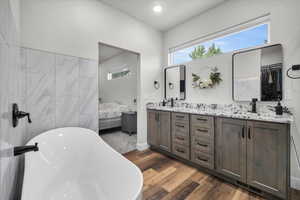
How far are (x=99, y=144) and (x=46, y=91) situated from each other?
3.49 feet

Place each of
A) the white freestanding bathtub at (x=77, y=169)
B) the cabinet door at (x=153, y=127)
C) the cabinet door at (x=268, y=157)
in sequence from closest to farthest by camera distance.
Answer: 1. the white freestanding bathtub at (x=77, y=169)
2. the cabinet door at (x=268, y=157)
3. the cabinet door at (x=153, y=127)

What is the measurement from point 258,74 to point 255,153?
3.82 ft

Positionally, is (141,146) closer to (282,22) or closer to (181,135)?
(181,135)

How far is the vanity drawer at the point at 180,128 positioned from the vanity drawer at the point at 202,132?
137mm

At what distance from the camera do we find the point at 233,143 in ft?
5.58

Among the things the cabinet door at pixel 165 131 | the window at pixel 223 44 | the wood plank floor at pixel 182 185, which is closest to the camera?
the wood plank floor at pixel 182 185

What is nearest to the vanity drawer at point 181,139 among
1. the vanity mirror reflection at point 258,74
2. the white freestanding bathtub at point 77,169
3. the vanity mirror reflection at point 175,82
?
the vanity mirror reflection at point 175,82

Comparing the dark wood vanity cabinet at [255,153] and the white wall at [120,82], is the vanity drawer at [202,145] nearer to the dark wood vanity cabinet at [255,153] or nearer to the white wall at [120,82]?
the dark wood vanity cabinet at [255,153]

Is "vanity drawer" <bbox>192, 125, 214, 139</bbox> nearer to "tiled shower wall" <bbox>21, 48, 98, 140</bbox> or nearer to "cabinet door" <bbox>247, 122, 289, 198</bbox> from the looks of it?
"cabinet door" <bbox>247, 122, 289, 198</bbox>

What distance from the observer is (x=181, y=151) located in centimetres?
231

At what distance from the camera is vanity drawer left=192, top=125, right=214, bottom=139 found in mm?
1910

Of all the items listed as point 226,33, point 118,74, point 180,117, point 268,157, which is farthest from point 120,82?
point 268,157

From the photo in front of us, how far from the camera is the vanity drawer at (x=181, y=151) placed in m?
2.21

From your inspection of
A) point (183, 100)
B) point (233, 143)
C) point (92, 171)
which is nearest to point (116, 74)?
point (183, 100)
